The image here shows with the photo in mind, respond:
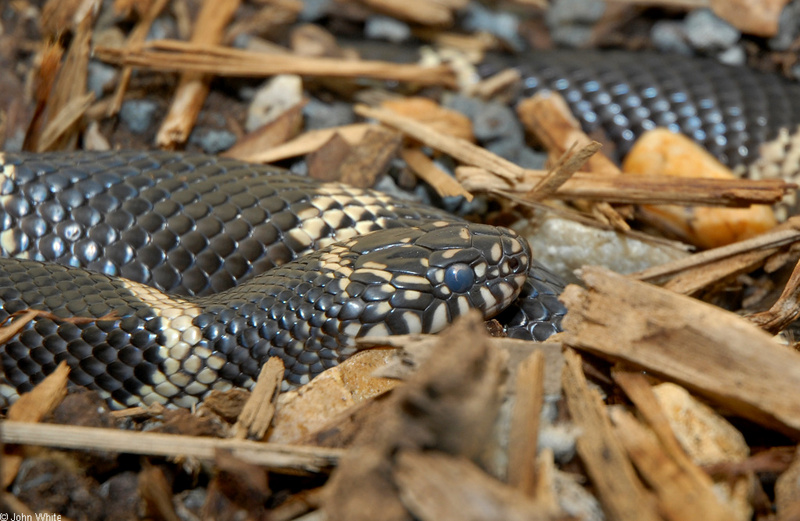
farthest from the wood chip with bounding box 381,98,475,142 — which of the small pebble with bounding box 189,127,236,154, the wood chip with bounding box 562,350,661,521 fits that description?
the wood chip with bounding box 562,350,661,521

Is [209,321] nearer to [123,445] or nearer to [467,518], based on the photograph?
[123,445]

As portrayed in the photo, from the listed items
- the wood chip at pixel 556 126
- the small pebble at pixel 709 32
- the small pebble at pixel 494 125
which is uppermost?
the small pebble at pixel 709 32

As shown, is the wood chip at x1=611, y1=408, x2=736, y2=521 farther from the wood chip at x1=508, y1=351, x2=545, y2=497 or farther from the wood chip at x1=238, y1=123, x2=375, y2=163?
the wood chip at x1=238, y1=123, x2=375, y2=163

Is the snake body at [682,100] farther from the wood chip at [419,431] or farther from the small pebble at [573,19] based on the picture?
the wood chip at [419,431]

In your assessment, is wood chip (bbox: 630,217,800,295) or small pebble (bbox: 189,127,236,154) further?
small pebble (bbox: 189,127,236,154)

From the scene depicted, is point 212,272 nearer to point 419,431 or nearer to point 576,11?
point 419,431

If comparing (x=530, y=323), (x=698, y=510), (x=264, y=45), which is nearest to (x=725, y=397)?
(x=698, y=510)

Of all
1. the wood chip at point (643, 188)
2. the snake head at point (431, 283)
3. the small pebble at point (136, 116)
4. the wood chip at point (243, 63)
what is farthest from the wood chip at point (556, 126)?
the small pebble at point (136, 116)
